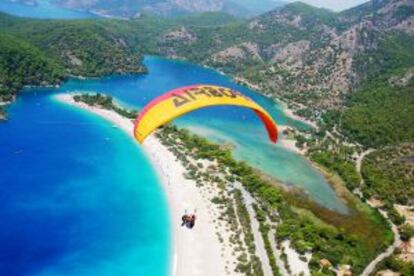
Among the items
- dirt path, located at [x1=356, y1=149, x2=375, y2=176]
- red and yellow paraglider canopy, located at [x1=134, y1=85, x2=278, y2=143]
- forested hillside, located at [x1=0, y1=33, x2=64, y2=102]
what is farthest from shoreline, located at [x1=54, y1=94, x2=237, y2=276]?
forested hillside, located at [x1=0, y1=33, x2=64, y2=102]

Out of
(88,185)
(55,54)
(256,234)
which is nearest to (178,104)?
(256,234)

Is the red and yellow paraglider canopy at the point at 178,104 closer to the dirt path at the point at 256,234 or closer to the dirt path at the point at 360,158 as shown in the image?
the dirt path at the point at 256,234

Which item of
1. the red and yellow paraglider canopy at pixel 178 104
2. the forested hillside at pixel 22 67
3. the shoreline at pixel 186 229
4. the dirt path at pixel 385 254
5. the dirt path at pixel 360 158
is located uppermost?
the red and yellow paraglider canopy at pixel 178 104

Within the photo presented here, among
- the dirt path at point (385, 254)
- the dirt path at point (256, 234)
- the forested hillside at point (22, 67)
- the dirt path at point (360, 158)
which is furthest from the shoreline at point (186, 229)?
the forested hillside at point (22, 67)

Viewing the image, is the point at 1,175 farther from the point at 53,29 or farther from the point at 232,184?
the point at 53,29

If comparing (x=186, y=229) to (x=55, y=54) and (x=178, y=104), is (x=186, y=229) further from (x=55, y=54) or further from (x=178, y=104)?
(x=55, y=54)
